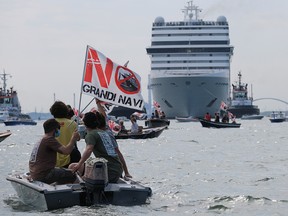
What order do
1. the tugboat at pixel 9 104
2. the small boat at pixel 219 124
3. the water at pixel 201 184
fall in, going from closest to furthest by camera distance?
the water at pixel 201 184 < the small boat at pixel 219 124 < the tugboat at pixel 9 104

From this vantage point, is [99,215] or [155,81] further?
[155,81]

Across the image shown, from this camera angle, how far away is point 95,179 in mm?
11867

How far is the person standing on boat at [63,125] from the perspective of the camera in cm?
1324

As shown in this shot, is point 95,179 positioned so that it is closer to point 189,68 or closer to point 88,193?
point 88,193

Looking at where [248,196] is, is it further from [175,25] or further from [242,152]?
[175,25]

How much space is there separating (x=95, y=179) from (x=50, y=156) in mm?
1075

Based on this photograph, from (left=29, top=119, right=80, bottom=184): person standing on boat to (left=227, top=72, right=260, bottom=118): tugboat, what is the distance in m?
129

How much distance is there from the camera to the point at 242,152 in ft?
101

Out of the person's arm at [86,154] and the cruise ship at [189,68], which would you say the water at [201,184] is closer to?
the person's arm at [86,154]

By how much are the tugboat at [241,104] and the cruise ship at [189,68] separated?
32204 mm

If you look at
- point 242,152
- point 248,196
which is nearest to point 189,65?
point 242,152

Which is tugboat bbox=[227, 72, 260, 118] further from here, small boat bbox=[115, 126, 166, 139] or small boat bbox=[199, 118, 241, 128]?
small boat bbox=[115, 126, 166, 139]

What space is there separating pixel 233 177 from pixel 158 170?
3.14m

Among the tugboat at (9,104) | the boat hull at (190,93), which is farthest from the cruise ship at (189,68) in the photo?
the tugboat at (9,104)
